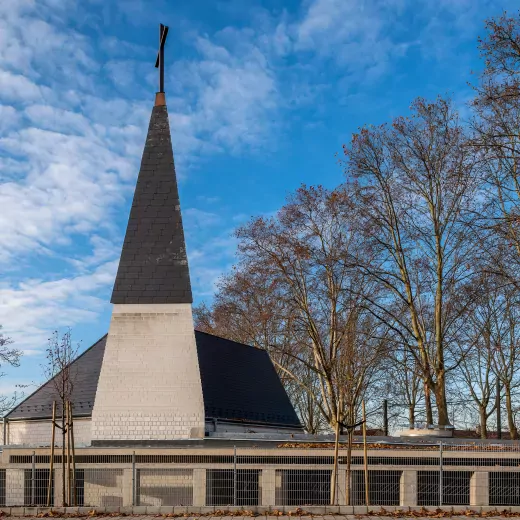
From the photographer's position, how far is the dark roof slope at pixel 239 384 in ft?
80.9

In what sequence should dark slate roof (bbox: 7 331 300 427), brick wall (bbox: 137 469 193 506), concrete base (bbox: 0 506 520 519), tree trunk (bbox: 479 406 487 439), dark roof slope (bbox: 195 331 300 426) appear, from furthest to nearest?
tree trunk (bbox: 479 406 487 439)
dark roof slope (bbox: 195 331 300 426)
dark slate roof (bbox: 7 331 300 427)
brick wall (bbox: 137 469 193 506)
concrete base (bbox: 0 506 520 519)

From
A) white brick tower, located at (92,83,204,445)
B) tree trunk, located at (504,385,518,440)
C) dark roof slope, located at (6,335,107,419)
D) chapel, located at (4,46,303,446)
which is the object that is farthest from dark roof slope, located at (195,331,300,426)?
tree trunk, located at (504,385,518,440)

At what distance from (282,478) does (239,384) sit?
32.0 feet

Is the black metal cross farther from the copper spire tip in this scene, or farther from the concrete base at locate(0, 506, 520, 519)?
the concrete base at locate(0, 506, 520, 519)

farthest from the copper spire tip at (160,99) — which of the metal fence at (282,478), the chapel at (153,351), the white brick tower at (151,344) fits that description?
the metal fence at (282,478)

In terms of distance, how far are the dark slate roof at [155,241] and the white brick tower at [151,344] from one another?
3 cm

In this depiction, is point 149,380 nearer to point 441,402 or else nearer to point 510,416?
point 441,402

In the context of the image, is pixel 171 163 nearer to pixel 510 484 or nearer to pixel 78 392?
pixel 78 392

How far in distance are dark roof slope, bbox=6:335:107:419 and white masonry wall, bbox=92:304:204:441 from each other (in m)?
2.43

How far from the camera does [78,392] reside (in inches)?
987

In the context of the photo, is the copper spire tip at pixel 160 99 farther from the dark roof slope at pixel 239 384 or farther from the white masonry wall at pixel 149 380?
the dark roof slope at pixel 239 384

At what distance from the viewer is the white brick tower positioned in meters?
21.3

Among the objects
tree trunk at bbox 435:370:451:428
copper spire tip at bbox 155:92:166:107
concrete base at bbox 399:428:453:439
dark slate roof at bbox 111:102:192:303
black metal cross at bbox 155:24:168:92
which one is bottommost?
concrete base at bbox 399:428:453:439

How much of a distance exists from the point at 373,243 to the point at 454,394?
11.8 meters
